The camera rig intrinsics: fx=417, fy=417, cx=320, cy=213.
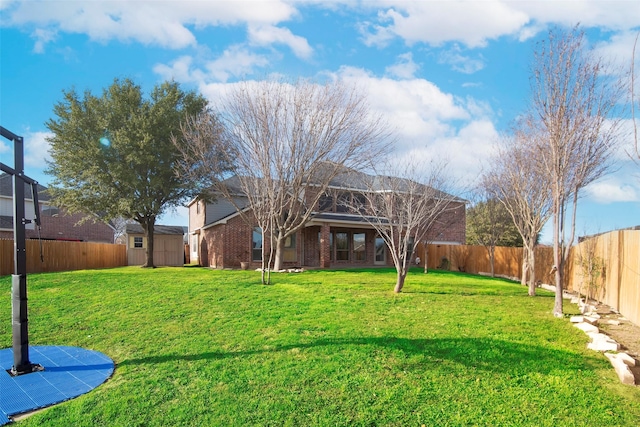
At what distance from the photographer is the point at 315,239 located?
76.7ft

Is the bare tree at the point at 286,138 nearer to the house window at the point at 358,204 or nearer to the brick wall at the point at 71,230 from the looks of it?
the house window at the point at 358,204

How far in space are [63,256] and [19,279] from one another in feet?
56.0

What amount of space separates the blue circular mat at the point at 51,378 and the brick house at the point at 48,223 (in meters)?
20.4

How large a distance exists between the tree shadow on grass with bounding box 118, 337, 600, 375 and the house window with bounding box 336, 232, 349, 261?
17.5 m

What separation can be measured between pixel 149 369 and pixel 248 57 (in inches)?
423

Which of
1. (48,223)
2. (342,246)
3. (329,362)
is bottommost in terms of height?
(329,362)

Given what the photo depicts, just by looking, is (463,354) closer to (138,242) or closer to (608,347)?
(608,347)

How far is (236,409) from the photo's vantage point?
14.7 feet

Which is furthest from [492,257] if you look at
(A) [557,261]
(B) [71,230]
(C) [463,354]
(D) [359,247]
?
(B) [71,230]

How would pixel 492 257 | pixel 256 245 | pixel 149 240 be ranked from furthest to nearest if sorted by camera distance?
pixel 149 240, pixel 256 245, pixel 492 257

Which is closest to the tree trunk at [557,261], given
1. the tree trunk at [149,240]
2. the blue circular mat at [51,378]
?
the blue circular mat at [51,378]

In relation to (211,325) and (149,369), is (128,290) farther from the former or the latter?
(149,369)

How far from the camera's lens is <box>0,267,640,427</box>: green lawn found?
4.38 m

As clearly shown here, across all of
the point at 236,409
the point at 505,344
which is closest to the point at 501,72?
the point at 505,344
